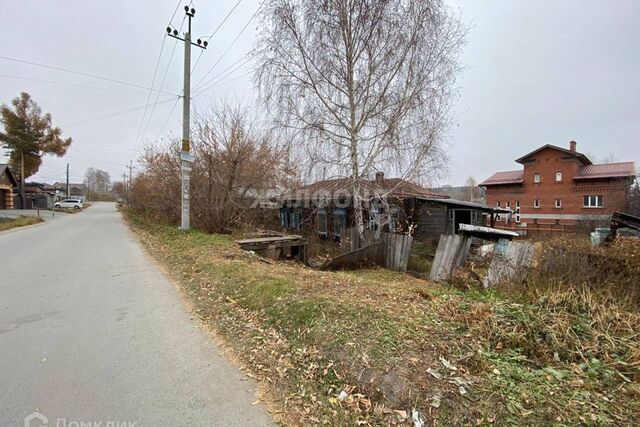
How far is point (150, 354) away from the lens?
3.28m

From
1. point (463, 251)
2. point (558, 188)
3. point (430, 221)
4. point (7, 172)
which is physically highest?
point (7, 172)

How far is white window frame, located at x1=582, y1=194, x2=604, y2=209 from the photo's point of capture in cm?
2892

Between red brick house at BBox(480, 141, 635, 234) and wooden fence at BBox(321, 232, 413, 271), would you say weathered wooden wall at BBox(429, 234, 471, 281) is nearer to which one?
wooden fence at BBox(321, 232, 413, 271)

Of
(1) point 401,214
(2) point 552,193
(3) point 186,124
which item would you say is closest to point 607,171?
(2) point 552,193

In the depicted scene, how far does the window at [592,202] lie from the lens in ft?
95.5

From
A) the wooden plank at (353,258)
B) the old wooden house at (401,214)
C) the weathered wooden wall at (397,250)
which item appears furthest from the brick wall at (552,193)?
the wooden plank at (353,258)

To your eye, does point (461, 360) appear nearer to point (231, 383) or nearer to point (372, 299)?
point (372, 299)

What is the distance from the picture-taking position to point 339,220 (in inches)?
651

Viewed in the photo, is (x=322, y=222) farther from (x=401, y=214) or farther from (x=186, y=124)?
(x=186, y=124)

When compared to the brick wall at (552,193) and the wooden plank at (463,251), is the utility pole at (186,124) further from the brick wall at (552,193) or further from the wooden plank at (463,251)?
the brick wall at (552,193)

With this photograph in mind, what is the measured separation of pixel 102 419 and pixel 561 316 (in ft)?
14.4

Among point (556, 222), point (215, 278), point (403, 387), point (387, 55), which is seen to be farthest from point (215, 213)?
point (556, 222)

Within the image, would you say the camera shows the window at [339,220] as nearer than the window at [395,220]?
No

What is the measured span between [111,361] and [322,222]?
1459cm
